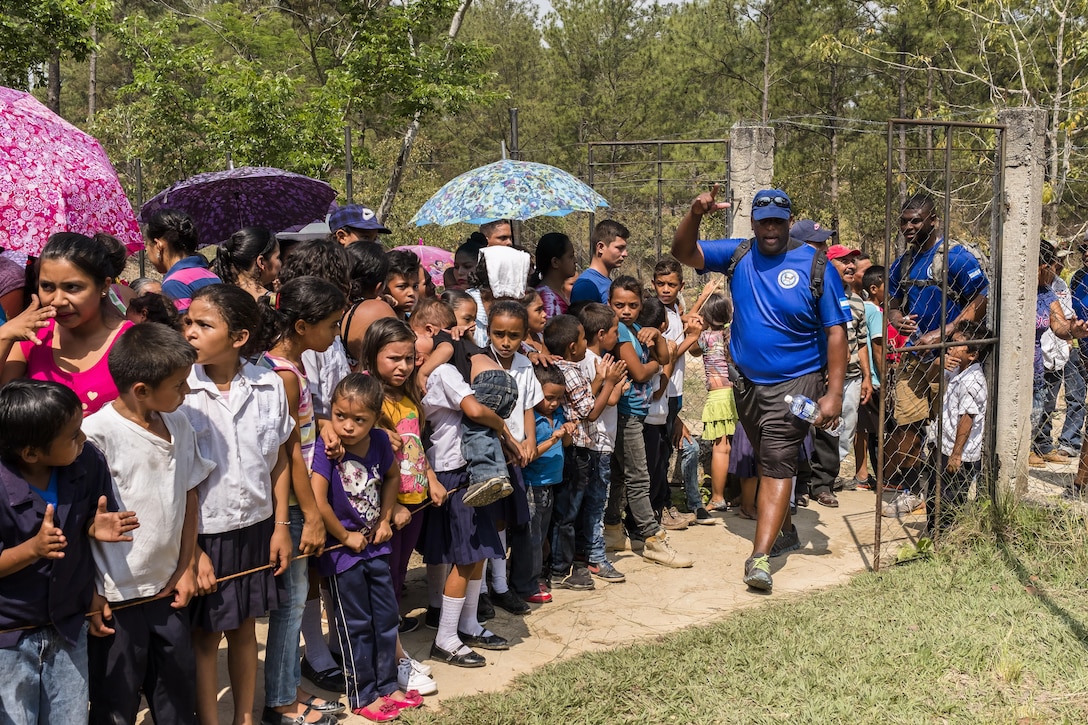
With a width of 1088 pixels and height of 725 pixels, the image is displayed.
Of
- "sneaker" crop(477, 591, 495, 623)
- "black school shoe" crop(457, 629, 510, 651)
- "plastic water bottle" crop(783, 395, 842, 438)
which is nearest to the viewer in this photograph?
"black school shoe" crop(457, 629, 510, 651)

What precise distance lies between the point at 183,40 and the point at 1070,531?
2599cm

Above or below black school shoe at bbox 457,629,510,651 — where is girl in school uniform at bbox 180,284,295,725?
above

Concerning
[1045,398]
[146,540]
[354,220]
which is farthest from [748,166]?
[146,540]

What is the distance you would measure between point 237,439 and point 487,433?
4.40ft

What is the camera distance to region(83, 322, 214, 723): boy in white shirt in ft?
9.73

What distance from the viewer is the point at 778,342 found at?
18.3 feet

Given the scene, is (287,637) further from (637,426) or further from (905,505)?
(905,505)

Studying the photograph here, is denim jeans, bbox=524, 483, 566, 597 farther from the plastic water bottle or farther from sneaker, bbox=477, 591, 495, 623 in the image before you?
the plastic water bottle

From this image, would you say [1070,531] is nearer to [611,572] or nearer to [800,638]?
[800,638]

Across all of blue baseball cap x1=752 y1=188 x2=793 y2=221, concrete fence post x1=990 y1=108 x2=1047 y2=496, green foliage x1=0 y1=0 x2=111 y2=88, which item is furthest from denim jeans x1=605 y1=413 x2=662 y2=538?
green foliage x1=0 y1=0 x2=111 y2=88

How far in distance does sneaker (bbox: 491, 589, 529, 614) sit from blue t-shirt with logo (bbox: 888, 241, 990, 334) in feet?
9.59

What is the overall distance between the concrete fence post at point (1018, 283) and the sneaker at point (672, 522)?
1933 millimetres

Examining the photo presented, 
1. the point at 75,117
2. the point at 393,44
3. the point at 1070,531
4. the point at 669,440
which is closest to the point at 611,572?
the point at 669,440

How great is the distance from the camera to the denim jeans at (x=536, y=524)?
4949mm
